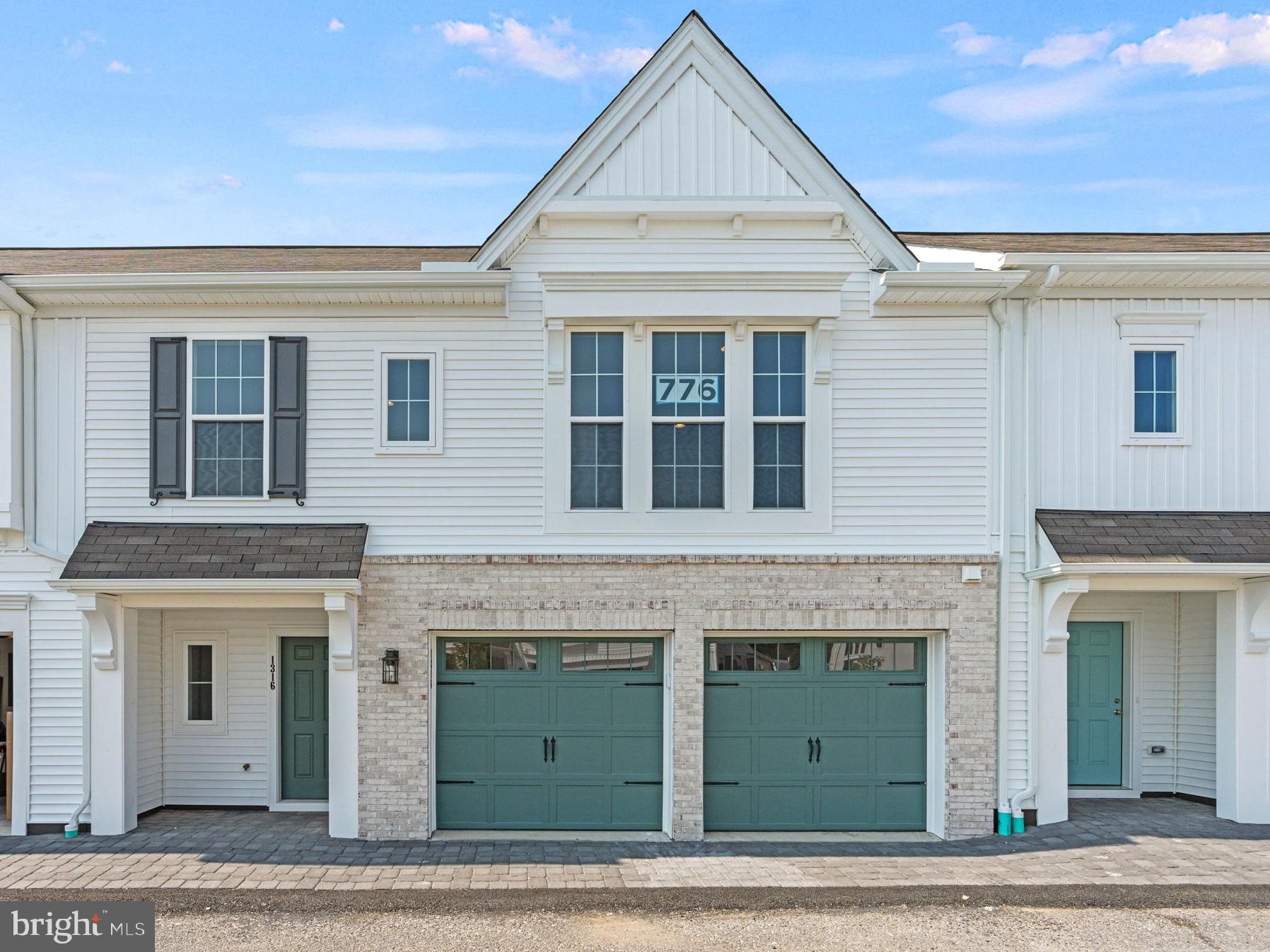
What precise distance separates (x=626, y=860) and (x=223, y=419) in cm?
635

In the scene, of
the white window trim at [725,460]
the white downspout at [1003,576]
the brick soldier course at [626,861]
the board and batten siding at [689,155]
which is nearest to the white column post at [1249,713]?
the brick soldier course at [626,861]

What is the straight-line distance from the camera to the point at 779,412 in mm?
9805

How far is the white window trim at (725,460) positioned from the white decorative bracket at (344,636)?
7.26 feet

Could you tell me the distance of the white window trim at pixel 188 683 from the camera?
10.8 metres

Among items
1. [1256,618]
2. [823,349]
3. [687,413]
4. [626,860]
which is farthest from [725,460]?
[1256,618]

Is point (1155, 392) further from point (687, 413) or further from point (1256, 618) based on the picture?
point (687, 413)

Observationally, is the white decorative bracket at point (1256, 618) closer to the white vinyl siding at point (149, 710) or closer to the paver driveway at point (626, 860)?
the paver driveway at point (626, 860)

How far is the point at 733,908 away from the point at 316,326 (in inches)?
286

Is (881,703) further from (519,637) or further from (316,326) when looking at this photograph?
(316,326)

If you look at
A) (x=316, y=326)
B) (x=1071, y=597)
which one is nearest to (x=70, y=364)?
A: (x=316, y=326)

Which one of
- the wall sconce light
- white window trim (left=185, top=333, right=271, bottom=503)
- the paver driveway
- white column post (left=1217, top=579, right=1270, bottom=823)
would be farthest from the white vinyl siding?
white column post (left=1217, top=579, right=1270, bottom=823)

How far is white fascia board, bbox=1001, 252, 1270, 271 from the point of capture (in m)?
9.48

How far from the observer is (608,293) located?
31.4ft

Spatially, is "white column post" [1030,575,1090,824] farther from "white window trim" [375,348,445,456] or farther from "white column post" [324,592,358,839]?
"white column post" [324,592,358,839]
